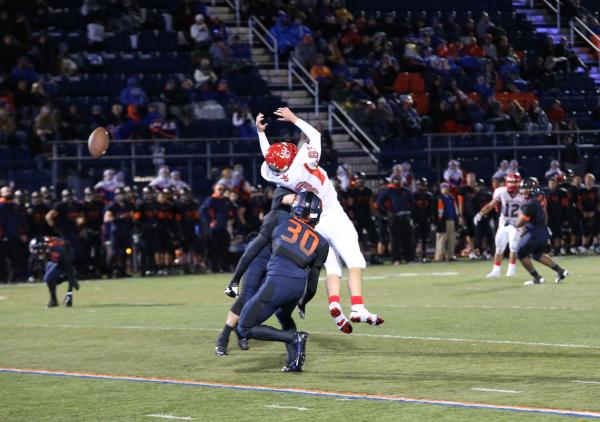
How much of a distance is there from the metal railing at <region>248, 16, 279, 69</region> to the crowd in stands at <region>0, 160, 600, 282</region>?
4.77m

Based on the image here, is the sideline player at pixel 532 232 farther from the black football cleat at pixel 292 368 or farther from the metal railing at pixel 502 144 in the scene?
the black football cleat at pixel 292 368

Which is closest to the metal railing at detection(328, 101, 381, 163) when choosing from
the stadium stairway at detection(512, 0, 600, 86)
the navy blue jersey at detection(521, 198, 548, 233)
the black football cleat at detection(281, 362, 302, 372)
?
the stadium stairway at detection(512, 0, 600, 86)

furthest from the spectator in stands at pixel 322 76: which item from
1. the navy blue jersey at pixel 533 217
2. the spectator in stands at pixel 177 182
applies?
the navy blue jersey at pixel 533 217

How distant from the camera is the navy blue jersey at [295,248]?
34.8 feet

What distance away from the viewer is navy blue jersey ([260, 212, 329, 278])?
10.6 meters

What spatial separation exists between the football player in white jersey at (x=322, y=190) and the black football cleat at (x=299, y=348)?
2.84ft

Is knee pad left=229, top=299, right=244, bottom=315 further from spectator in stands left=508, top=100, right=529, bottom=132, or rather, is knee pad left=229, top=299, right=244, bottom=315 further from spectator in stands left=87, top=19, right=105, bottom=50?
spectator in stands left=508, top=100, right=529, bottom=132

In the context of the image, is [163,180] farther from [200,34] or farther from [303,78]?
[303,78]

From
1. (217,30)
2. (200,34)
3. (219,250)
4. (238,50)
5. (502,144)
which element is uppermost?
(217,30)

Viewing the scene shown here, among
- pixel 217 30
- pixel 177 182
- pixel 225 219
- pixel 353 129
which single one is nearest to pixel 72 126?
pixel 177 182

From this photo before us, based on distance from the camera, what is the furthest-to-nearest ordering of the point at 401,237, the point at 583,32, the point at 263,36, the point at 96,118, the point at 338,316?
the point at 583,32 → the point at 263,36 → the point at 401,237 → the point at 96,118 → the point at 338,316

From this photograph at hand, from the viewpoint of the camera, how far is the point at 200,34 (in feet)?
103

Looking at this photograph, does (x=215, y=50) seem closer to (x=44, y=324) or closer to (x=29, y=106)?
(x=29, y=106)

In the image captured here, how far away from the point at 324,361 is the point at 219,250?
15383 mm
